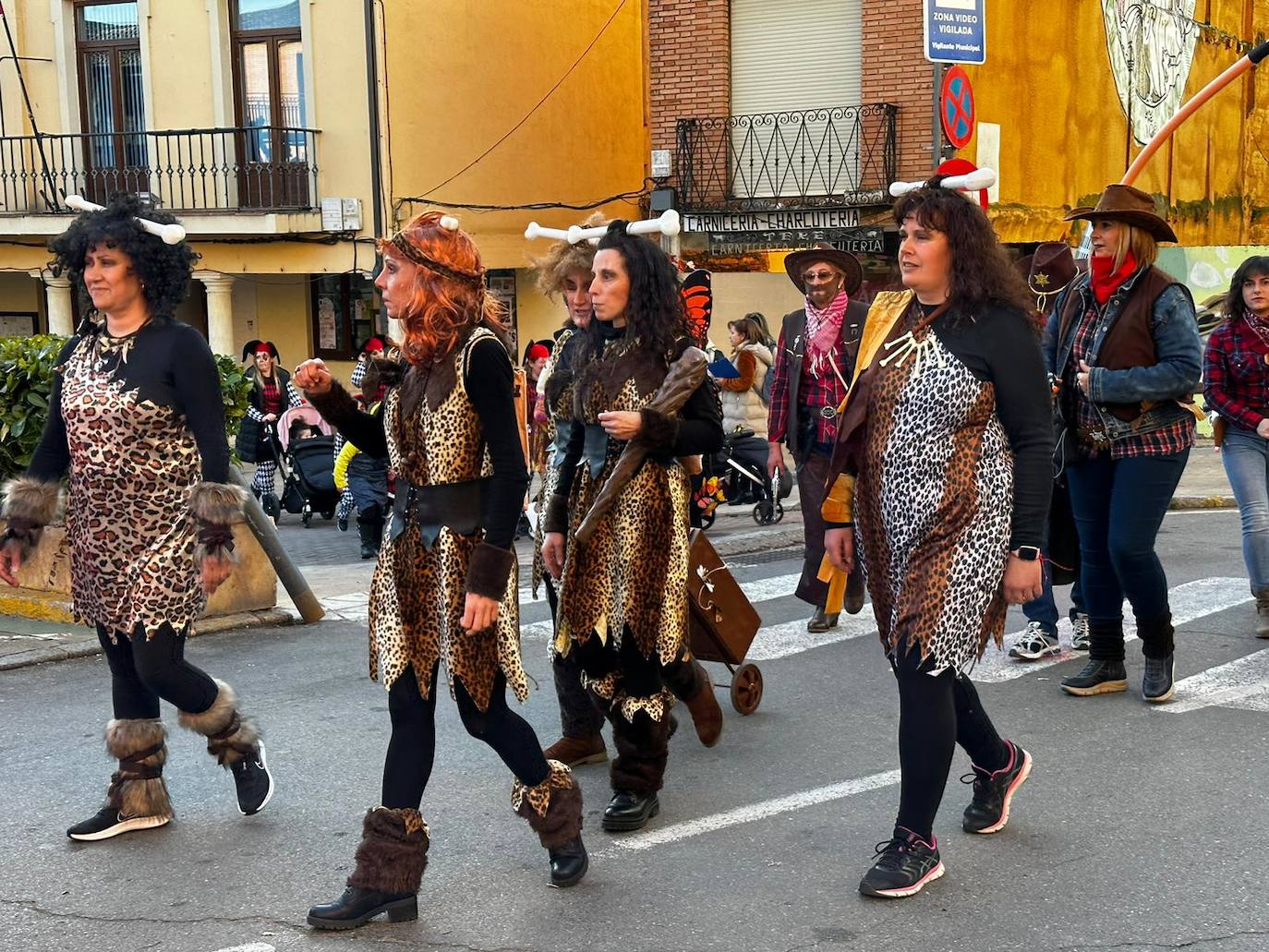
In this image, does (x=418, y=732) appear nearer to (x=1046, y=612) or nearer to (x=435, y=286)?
(x=435, y=286)

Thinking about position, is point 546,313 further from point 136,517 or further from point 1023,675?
point 136,517

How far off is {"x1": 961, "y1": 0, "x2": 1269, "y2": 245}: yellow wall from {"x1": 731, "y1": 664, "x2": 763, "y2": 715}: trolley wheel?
1337 cm

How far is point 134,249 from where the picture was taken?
4934mm

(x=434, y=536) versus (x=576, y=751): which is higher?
(x=434, y=536)

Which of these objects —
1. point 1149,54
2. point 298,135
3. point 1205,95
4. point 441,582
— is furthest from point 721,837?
point 1149,54

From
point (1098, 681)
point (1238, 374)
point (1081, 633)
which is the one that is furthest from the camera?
point (1238, 374)

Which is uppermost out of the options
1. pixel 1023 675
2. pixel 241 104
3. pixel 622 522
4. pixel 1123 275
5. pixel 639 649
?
pixel 241 104

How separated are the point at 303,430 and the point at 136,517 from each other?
29.7 feet

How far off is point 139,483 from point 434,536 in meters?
1.21

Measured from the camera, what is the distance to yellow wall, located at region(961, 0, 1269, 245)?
1981 centimetres

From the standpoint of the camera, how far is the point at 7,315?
24.1 metres

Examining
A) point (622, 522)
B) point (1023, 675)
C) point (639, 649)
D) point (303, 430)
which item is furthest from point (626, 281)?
point (303, 430)

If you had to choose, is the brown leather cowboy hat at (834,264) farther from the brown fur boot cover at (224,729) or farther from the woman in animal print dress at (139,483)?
the brown fur boot cover at (224,729)

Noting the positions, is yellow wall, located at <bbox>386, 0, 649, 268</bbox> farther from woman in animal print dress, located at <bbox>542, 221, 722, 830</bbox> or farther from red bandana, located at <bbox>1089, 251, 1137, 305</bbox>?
woman in animal print dress, located at <bbox>542, 221, 722, 830</bbox>
